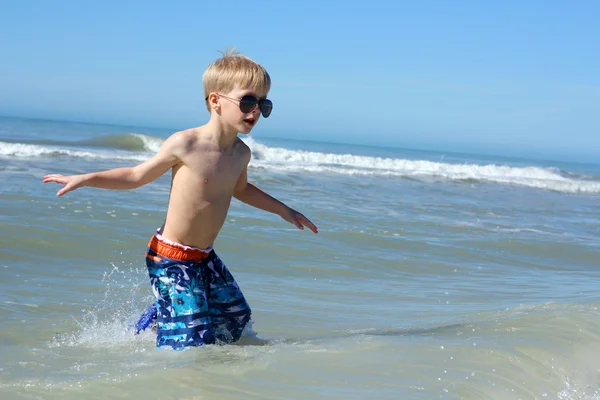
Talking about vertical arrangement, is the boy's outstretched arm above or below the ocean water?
above

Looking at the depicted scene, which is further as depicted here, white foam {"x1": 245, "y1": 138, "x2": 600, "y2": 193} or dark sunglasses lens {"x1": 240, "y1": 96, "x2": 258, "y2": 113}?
white foam {"x1": 245, "y1": 138, "x2": 600, "y2": 193}

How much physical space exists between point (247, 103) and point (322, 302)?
85.6 inches

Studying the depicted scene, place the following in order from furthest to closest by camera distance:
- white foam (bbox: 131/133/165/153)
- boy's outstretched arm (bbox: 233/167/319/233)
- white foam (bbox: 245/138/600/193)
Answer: white foam (bbox: 131/133/165/153), white foam (bbox: 245/138/600/193), boy's outstretched arm (bbox: 233/167/319/233)

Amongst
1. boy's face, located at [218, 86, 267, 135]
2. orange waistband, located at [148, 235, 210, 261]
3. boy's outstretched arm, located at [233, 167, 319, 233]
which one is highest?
boy's face, located at [218, 86, 267, 135]

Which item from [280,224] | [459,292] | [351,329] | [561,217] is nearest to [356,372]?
[351,329]

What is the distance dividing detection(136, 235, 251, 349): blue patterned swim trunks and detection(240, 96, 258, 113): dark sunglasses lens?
2.32 ft

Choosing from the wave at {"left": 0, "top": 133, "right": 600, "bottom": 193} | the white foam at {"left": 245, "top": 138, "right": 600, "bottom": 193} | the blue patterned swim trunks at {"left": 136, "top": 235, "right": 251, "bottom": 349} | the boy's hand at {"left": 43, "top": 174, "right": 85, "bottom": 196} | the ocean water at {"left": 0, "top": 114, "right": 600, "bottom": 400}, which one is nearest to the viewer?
the ocean water at {"left": 0, "top": 114, "right": 600, "bottom": 400}

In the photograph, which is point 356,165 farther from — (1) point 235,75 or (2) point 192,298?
(2) point 192,298

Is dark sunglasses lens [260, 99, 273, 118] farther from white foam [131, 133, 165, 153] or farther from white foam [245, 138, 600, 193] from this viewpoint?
white foam [131, 133, 165, 153]

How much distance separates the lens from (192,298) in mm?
3463

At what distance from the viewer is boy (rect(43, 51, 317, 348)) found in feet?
11.3

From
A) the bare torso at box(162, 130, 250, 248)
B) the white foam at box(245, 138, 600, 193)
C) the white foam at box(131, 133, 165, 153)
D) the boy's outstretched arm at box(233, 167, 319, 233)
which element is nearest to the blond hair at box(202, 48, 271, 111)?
the bare torso at box(162, 130, 250, 248)

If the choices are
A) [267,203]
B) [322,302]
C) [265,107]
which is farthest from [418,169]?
[265,107]

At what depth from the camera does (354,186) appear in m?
14.9
